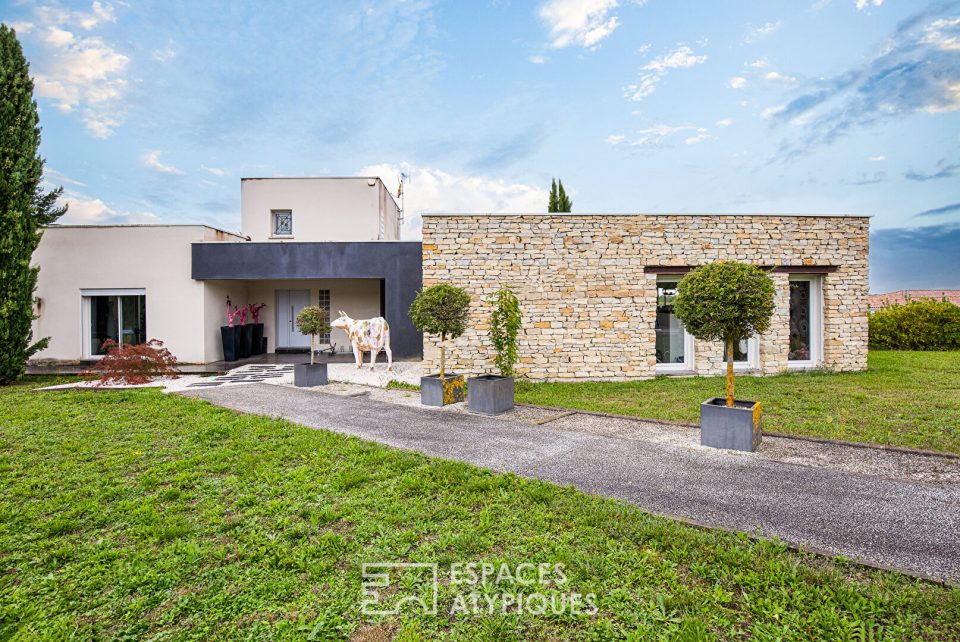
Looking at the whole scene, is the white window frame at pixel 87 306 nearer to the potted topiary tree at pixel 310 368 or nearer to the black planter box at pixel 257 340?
the black planter box at pixel 257 340

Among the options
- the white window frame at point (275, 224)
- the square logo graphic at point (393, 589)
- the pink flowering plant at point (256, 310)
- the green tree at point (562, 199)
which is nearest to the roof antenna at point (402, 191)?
the white window frame at point (275, 224)

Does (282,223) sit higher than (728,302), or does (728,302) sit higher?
(282,223)

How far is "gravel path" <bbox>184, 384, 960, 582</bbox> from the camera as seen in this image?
2.67 meters

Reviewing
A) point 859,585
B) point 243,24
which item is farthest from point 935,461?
point 243,24

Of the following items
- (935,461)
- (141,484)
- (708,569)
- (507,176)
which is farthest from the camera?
(507,176)

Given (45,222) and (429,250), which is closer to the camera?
(429,250)

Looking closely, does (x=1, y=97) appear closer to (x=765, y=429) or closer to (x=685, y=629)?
(x=685, y=629)

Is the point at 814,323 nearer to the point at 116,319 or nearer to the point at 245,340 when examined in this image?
the point at 245,340

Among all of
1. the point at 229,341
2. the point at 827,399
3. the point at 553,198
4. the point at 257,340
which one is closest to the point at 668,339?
the point at 827,399

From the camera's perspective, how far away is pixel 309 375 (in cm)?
880

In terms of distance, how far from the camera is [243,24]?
10.5m

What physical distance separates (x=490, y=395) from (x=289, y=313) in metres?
11.4

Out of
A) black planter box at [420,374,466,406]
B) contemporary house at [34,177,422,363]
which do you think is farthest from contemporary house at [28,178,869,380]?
black planter box at [420,374,466,406]

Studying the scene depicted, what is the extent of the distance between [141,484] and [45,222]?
11519 mm
